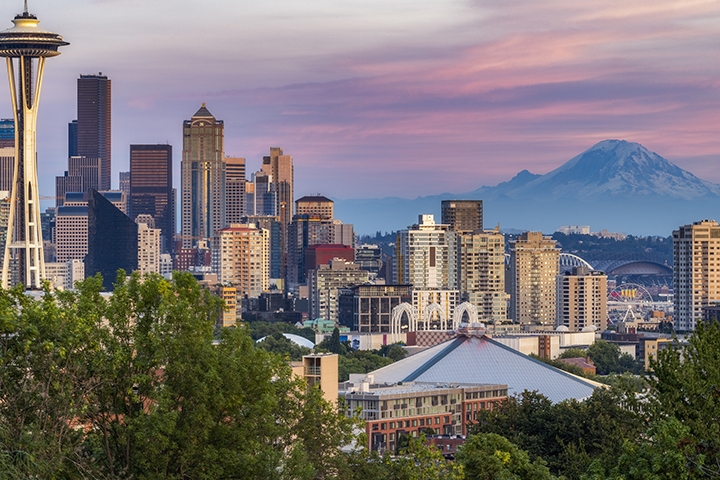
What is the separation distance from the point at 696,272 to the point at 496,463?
156243mm

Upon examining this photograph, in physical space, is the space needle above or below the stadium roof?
above

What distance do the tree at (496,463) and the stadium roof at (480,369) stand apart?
55134 millimetres

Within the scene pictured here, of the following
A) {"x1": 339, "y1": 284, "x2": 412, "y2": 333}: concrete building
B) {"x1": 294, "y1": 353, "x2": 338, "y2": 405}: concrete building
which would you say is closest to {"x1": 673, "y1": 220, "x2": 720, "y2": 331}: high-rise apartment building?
{"x1": 339, "y1": 284, "x2": 412, "y2": 333}: concrete building

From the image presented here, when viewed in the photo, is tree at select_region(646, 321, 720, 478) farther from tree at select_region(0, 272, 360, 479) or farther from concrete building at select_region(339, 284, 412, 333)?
concrete building at select_region(339, 284, 412, 333)

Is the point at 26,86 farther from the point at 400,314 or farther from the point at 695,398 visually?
the point at 695,398

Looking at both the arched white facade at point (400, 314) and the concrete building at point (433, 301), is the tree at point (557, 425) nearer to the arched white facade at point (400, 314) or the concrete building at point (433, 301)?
the arched white facade at point (400, 314)

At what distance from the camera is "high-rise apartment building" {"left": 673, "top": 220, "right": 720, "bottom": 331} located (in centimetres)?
18700

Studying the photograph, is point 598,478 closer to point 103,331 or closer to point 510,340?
point 103,331

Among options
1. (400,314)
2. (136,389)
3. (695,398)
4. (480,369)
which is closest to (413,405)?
(480,369)

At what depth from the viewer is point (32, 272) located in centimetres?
14588

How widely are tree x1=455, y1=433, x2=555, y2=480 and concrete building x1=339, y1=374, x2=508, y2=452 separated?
40.2 m

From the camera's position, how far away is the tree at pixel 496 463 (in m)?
36.7

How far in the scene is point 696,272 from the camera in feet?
619

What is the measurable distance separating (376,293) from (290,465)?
156891 mm
